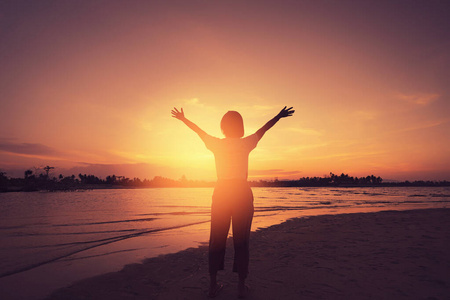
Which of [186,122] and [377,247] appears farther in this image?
[377,247]

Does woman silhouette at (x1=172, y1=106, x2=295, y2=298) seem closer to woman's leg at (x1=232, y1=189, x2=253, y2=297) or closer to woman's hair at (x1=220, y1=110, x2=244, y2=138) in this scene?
woman's leg at (x1=232, y1=189, x2=253, y2=297)

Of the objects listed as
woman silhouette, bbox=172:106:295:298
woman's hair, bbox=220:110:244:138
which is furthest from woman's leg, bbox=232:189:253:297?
woman's hair, bbox=220:110:244:138

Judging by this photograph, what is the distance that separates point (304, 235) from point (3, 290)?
812 centimetres

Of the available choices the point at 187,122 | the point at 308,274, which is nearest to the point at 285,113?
the point at 187,122

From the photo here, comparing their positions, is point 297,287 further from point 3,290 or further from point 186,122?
point 3,290

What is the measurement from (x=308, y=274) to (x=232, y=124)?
3304 millimetres

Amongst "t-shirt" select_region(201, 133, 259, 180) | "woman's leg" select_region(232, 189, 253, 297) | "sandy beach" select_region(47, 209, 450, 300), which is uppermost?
"t-shirt" select_region(201, 133, 259, 180)

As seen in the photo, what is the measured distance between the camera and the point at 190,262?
19.1 ft

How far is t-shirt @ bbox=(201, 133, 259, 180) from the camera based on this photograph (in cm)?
372

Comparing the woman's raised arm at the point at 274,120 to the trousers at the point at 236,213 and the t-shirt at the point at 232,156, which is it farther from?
the trousers at the point at 236,213

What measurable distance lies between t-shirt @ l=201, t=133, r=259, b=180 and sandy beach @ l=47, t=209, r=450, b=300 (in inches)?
74.9

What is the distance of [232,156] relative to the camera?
147 inches

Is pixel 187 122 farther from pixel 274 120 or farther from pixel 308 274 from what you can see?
pixel 308 274

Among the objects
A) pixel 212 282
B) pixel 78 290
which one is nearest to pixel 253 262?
pixel 212 282
